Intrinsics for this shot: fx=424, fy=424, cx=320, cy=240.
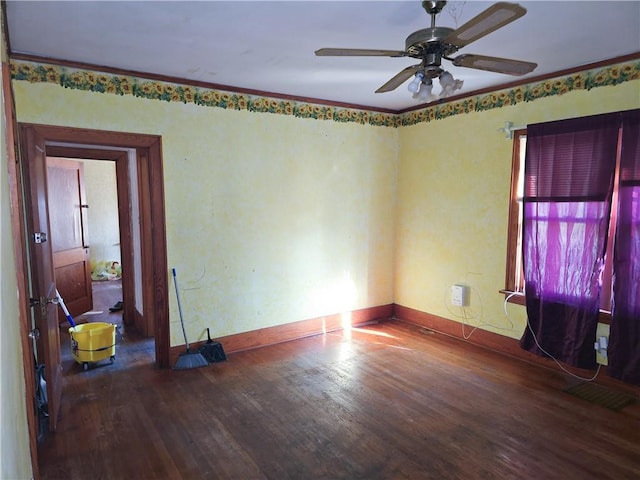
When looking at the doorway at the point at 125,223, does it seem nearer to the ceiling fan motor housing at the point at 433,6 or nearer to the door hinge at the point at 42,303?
the door hinge at the point at 42,303

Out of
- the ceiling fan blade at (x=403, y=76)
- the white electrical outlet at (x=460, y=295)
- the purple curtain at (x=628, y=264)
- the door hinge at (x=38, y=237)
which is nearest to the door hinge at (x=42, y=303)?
the door hinge at (x=38, y=237)

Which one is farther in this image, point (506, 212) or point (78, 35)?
point (506, 212)

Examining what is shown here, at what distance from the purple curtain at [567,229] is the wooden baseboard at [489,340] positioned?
0.47 ft

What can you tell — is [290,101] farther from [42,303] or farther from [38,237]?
[42,303]

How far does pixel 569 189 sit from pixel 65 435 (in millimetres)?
4014

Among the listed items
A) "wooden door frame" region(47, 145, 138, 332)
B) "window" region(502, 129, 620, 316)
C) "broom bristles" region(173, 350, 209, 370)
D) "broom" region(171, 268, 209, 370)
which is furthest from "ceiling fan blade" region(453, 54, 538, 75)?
"wooden door frame" region(47, 145, 138, 332)

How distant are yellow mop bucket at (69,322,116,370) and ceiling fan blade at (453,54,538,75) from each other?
3431mm

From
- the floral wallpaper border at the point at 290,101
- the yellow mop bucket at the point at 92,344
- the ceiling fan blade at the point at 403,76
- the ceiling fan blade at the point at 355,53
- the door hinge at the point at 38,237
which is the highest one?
the floral wallpaper border at the point at 290,101

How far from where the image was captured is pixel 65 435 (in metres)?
2.70

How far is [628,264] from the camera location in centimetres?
307

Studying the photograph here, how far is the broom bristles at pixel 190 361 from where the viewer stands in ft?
12.1

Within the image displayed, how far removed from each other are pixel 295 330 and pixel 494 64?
318 cm

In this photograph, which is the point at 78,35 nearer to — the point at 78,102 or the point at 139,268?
the point at 78,102

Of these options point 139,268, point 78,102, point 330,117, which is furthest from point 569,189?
point 139,268
